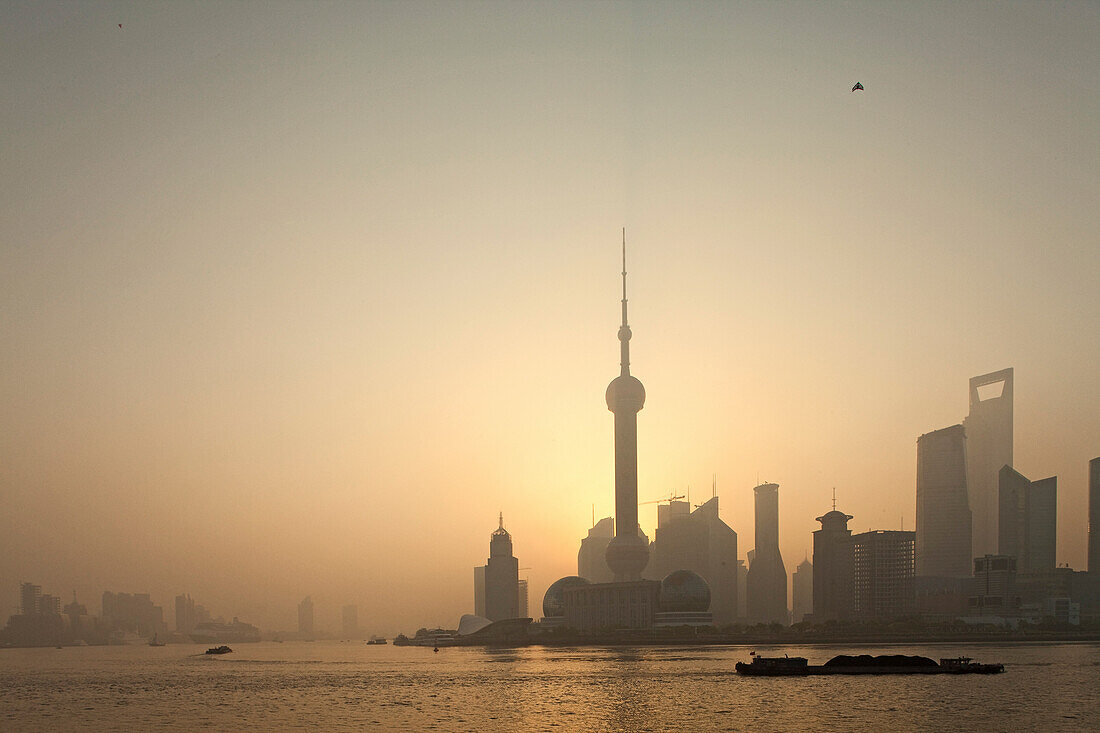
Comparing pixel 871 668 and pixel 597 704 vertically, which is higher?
pixel 597 704

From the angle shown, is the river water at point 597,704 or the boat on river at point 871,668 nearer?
the river water at point 597,704

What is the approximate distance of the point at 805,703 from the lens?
131m

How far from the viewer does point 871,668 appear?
7234 inches

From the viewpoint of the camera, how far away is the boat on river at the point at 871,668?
180 m

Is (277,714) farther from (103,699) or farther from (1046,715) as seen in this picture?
(1046,715)

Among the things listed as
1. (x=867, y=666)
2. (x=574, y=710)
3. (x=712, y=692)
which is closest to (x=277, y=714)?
(x=574, y=710)

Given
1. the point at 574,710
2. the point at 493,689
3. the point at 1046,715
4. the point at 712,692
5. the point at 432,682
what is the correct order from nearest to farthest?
1. the point at 1046,715
2. the point at 574,710
3. the point at 712,692
4. the point at 493,689
5. the point at 432,682

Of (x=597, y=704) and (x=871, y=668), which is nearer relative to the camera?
(x=597, y=704)

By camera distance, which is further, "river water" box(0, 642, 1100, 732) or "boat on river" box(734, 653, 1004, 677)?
"boat on river" box(734, 653, 1004, 677)

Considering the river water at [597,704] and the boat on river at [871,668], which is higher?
the river water at [597,704]

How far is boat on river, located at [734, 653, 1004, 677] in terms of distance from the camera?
589ft

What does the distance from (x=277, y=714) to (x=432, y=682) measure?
55907mm

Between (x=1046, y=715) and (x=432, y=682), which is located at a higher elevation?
(x=1046, y=715)

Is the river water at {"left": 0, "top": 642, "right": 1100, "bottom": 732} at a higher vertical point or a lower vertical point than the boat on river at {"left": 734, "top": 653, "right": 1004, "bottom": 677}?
higher
